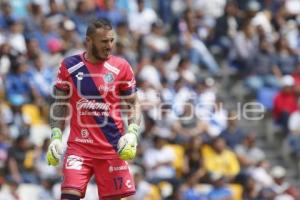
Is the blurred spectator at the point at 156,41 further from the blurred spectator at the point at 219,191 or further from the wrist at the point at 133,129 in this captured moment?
the wrist at the point at 133,129

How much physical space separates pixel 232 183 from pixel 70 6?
506 cm

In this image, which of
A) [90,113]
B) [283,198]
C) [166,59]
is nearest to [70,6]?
[166,59]

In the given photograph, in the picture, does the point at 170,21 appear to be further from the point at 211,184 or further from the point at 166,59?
the point at 211,184

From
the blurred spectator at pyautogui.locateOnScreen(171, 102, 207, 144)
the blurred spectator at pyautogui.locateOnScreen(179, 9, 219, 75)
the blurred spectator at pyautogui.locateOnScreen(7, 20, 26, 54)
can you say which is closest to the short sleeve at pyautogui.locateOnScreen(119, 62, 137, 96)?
the blurred spectator at pyautogui.locateOnScreen(171, 102, 207, 144)

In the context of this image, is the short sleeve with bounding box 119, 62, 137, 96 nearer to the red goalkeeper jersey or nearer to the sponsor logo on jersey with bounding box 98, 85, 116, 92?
the red goalkeeper jersey

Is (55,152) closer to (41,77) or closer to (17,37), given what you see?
(41,77)

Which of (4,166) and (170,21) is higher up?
(170,21)

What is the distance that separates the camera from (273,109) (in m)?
20.2

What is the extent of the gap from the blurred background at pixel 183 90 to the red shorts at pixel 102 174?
474 cm

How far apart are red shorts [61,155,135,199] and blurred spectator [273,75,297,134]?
9397 millimetres

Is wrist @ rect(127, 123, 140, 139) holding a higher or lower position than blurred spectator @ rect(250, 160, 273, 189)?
higher

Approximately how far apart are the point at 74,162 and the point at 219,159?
7.70 metres

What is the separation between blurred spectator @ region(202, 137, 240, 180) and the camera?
18078 millimetres

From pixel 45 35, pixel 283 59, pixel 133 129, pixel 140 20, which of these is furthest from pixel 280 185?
pixel 133 129
